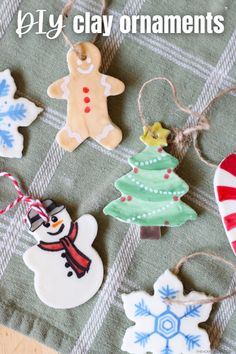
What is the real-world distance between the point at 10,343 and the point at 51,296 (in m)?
0.11

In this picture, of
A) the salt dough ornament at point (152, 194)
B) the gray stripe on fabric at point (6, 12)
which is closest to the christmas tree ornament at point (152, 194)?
the salt dough ornament at point (152, 194)

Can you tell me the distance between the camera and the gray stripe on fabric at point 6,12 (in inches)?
33.5

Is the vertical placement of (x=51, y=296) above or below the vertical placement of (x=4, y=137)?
below

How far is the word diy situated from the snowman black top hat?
24 centimetres

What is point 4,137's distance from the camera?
2.73 feet

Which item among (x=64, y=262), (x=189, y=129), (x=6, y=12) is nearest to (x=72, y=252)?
(x=64, y=262)

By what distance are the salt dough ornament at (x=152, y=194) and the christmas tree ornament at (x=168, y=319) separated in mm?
77

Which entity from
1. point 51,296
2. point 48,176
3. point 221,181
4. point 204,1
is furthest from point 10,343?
point 204,1

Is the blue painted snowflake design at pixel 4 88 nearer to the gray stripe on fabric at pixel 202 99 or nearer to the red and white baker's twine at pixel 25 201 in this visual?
the red and white baker's twine at pixel 25 201

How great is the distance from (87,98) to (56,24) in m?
0.12

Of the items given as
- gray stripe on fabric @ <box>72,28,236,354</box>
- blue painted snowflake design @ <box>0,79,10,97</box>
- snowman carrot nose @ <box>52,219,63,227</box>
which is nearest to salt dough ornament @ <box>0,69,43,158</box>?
blue painted snowflake design @ <box>0,79,10,97</box>

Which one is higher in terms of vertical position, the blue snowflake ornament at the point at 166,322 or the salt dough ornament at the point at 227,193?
the salt dough ornament at the point at 227,193

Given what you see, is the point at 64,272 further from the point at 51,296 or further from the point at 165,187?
the point at 165,187

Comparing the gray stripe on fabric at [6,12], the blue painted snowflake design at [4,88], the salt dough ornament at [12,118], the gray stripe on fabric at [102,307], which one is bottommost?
the gray stripe on fabric at [102,307]
